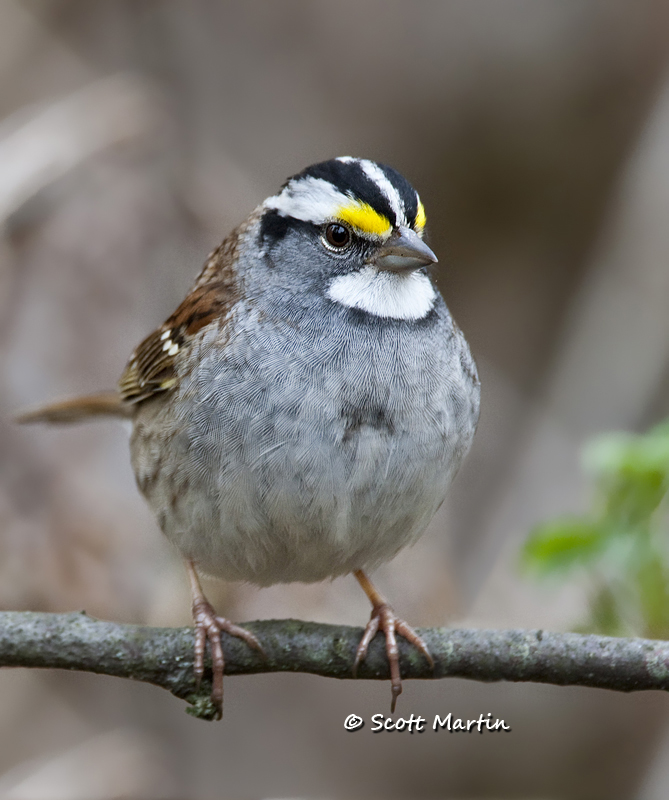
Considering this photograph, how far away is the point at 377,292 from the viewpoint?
3.48 m

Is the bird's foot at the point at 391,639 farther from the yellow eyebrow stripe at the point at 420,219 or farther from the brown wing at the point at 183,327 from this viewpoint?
the yellow eyebrow stripe at the point at 420,219

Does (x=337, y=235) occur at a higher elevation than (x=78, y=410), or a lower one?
higher

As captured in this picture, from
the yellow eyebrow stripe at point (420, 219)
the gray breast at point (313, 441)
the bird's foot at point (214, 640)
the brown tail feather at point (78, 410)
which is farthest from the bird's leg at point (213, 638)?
the yellow eyebrow stripe at point (420, 219)

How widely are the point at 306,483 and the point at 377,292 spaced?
74 centimetres

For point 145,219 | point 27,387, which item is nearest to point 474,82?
point 145,219

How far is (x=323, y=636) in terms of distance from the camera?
3137mm

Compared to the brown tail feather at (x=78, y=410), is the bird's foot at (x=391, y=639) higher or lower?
lower

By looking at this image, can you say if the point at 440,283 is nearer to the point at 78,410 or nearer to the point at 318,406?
the point at 78,410

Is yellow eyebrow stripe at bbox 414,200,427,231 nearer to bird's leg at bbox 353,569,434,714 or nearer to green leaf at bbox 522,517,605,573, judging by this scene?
green leaf at bbox 522,517,605,573

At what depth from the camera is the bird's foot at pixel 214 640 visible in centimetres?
312

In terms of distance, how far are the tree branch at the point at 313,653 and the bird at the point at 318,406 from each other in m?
0.07

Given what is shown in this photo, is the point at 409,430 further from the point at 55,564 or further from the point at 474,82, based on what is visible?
the point at 474,82

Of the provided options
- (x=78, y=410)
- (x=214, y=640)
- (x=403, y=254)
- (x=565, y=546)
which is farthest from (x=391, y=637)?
(x=78, y=410)

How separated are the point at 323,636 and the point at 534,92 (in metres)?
5.86
